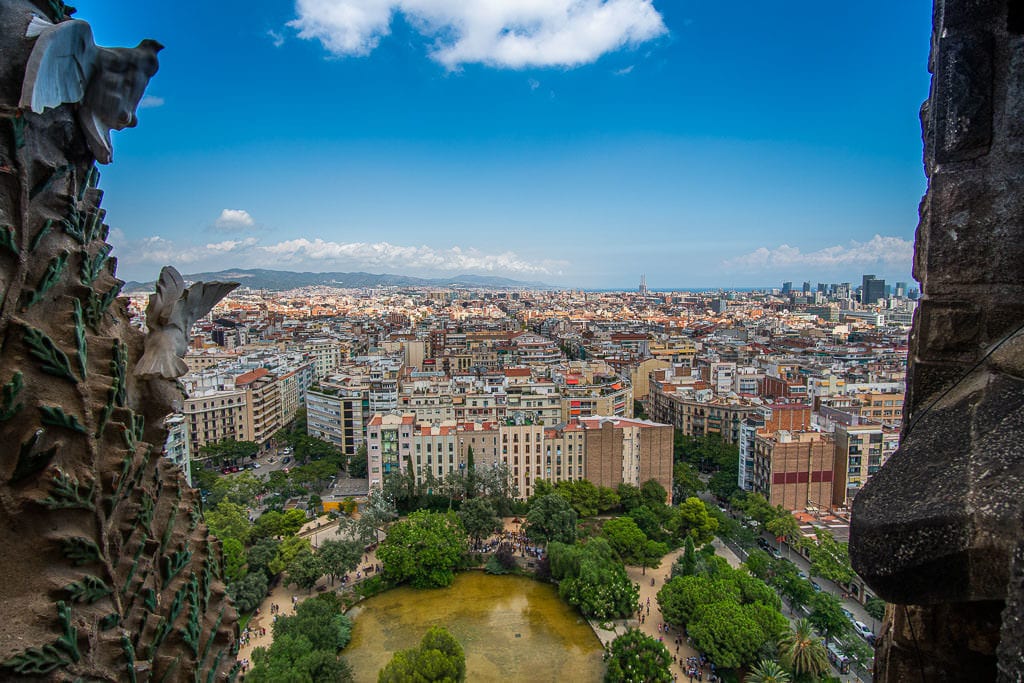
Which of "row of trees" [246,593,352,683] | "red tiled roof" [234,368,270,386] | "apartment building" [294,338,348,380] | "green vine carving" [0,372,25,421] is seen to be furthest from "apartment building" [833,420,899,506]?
"apartment building" [294,338,348,380]

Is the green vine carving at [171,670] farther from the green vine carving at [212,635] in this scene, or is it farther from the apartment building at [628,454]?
the apartment building at [628,454]

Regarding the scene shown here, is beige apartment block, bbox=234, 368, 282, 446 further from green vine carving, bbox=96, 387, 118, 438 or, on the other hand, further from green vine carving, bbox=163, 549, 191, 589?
green vine carving, bbox=96, 387, 118, 438

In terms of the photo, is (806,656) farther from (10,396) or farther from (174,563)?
(10,396)

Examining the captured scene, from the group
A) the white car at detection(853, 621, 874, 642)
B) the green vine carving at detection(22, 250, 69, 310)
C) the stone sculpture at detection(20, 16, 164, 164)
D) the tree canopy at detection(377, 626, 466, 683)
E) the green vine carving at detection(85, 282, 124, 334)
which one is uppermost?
the stone sculpture at detection(20, 16, 164, 164)

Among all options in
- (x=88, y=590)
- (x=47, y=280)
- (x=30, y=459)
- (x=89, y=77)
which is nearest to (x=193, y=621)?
(x=88, y=590)

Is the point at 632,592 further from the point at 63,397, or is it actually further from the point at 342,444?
the point at 342,444

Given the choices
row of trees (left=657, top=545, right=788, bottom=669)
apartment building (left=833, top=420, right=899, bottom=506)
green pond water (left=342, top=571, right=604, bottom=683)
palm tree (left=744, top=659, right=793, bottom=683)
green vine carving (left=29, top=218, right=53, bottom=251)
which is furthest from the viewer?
apartment building (left=833, top=420, right=899, bottom=506)
